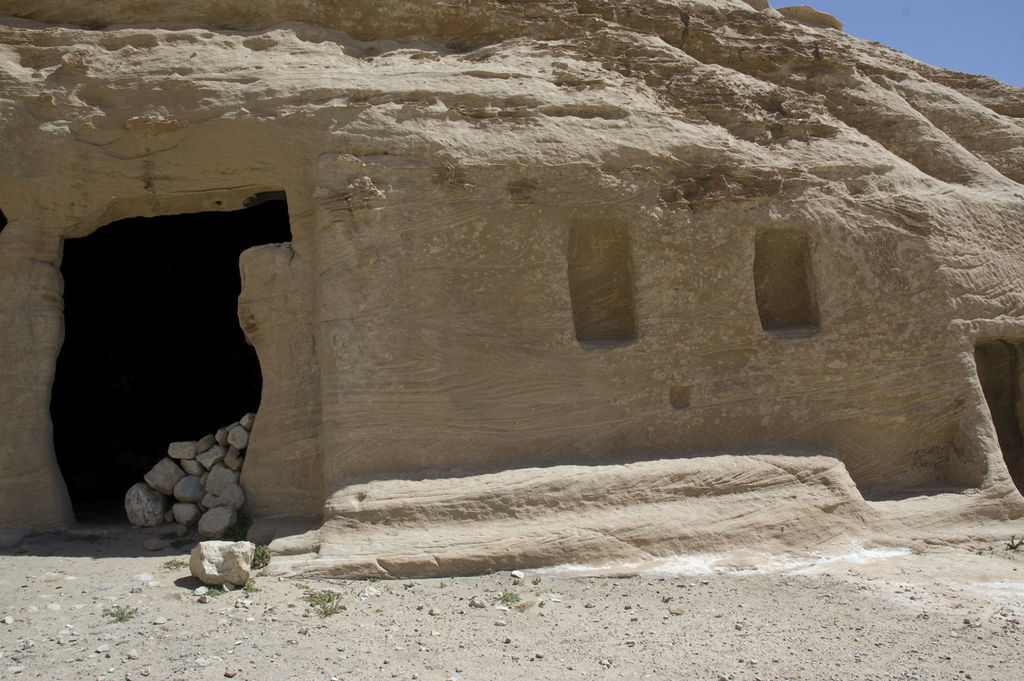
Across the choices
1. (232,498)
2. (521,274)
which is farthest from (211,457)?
(521,274)

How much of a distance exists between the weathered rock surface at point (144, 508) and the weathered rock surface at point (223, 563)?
155 cm

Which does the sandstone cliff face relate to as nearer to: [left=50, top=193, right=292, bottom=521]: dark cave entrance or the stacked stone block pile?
the stacked stone block pile

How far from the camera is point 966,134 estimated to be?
835 centimetres

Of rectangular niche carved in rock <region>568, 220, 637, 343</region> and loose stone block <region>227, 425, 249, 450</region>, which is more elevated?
rectangular niche carved in rock <region>568, 220, 637, 343</region>

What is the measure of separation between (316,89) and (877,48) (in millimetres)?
5550

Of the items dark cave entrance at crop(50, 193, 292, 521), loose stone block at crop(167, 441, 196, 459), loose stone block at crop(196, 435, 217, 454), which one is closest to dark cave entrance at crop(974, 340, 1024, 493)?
loose stone block at crop(196, 435, 217, 454)

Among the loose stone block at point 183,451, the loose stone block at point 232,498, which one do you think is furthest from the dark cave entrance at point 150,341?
the loose stone block at point 232,498

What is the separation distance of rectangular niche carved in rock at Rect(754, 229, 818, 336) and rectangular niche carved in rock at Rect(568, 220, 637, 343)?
116 cm

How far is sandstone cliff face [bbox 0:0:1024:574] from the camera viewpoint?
6113 millimetres

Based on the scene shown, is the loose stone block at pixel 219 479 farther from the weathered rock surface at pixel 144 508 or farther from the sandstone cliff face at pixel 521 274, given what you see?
the weathered rock surface at pixel 144 508

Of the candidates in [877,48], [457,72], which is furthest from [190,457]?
[877,48]

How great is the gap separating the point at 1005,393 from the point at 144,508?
7295 millimetres

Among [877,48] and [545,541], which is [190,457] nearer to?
[545,541]

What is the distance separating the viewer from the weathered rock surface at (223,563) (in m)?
5.09
